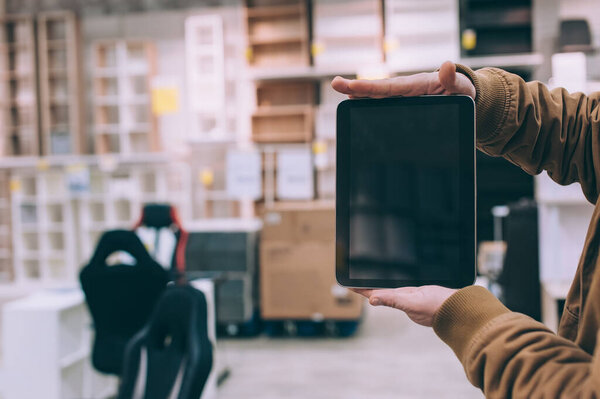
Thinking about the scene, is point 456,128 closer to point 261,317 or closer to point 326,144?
point 261,317

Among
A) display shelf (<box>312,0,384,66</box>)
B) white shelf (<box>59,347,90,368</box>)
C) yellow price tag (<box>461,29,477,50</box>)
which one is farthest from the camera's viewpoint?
display shelf (<box>312,0,384,66</box>)

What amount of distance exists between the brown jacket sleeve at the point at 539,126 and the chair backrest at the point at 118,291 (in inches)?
82.4

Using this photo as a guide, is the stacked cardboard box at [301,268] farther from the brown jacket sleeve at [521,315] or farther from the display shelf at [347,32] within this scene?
the brown jacket sleeve at [521,315]

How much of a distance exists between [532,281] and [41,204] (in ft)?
20.1

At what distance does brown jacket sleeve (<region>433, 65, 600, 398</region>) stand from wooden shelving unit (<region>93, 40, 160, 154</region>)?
20.7 feet

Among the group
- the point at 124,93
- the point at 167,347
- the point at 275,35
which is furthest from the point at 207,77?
the point at 167,347

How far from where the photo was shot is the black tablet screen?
730 millimetres

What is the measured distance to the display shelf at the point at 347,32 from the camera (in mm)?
5973

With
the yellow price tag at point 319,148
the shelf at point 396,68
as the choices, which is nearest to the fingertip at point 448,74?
the shelf at point 396,68

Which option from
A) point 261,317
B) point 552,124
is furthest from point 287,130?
point 552,124

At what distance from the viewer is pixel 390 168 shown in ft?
2.49

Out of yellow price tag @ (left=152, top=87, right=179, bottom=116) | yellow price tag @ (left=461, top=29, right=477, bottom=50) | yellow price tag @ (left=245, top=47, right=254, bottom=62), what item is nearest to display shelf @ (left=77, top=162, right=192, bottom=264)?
yellow price tag @ (left=245, top=47, right=254, bottom=62)

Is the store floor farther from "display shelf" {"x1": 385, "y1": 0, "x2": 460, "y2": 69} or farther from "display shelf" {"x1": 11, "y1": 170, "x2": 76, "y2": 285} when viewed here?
"display shelf" {"x1": 11, "y1": 170, "x2": 76, "y2": 285}

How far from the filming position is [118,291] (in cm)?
264
